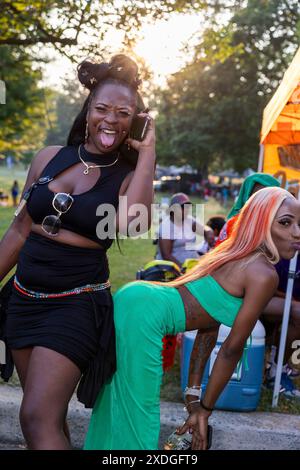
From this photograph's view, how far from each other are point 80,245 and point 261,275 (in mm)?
807

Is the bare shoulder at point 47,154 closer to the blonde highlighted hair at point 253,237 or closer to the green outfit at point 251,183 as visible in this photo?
the blonde highlighted hair at point 253,237

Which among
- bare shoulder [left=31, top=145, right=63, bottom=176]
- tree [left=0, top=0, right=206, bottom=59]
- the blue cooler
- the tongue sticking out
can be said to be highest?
tree [left=0, top=0, right=206, bottom=59]

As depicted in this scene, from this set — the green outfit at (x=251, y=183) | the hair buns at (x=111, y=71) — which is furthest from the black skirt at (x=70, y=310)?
the green outfit at (x=251, y=183)

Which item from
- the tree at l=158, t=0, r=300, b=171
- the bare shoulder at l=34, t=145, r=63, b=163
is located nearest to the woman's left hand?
the bare shoulder at l=34, t=145, r=63, b=163

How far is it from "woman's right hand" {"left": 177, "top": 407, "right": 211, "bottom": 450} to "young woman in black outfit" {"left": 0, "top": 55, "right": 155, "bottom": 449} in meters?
0.50

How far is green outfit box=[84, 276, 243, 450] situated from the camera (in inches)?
90.5

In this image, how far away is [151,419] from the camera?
2.30 metres

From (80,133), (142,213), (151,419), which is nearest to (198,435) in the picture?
(151,419)

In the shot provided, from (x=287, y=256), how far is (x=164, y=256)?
14.1 feet

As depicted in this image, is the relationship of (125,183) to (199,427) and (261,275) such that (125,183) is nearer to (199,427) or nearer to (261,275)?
(261,275)

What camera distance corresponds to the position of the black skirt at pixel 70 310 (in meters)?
2.22

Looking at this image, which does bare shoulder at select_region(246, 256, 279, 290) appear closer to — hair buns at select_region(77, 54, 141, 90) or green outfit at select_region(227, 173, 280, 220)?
hair buns at select_region(77, 54, 141, 90)

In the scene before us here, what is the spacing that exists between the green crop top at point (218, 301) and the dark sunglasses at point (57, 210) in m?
0.69

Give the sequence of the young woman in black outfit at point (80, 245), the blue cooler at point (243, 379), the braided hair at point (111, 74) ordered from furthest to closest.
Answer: the blue cooler at point (243, 379), the braided hair at point (111, 74), the young woman in black outfit at point (80, 245)
